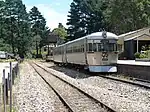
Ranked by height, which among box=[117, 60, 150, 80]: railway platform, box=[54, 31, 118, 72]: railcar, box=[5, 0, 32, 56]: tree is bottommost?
box=[117, 60, 150, 80]: railway platform

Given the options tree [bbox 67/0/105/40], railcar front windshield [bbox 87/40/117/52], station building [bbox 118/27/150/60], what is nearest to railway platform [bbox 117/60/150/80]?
railcar front windshield [bbox 87/40/117/52]

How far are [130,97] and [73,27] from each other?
75.3 metres

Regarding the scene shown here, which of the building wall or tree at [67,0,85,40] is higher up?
tree at [67,0,85,40]

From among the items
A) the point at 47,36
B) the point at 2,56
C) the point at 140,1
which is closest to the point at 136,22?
the point at 140,1

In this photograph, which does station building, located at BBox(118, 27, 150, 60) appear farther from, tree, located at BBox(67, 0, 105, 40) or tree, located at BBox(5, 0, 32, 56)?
tree, located at BBox(5, 0, 32, 56)

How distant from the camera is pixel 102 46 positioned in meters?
25.5

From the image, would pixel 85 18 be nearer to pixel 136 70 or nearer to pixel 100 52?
pixel 100 52

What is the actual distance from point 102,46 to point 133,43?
25964mm

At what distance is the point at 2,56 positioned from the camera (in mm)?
78062

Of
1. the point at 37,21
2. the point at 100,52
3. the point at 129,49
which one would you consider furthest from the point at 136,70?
the point at 37,21

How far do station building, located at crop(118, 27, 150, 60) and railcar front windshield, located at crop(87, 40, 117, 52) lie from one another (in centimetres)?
2386

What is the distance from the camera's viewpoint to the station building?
164 feet

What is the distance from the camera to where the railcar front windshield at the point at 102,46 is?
25.3 meters

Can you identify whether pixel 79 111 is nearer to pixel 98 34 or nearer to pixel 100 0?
pixel 98 34
